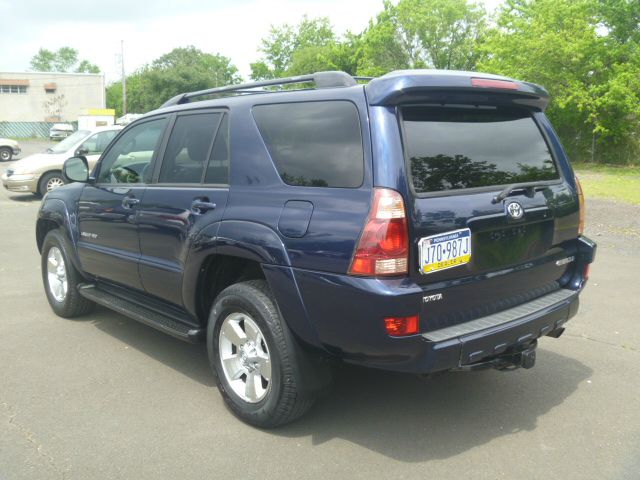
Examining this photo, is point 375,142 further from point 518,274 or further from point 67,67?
point 67,67

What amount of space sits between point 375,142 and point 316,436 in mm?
1673

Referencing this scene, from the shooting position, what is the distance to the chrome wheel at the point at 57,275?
566cm

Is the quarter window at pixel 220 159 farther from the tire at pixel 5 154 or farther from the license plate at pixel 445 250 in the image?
the tire at pixel 5 154

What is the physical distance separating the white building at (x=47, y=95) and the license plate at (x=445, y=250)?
7366 cm

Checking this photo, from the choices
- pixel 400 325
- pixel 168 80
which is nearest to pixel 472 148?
pixel 400 325

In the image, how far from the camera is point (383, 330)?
2988 millimetres

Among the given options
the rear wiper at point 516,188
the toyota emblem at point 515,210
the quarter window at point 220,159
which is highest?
the quarter window at point 220,159

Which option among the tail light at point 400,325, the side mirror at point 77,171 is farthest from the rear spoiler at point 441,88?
the side mirror at point 77,171

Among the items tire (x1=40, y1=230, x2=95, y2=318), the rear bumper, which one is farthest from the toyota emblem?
tire (x1=40, y1=230, x2=95, y2=318)

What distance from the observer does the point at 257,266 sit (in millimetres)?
3717

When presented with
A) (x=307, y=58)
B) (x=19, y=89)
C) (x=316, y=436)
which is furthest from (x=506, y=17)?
(x=19, y=89)

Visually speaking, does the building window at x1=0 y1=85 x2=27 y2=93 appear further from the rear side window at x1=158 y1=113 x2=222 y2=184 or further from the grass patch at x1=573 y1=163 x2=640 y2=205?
the rear side window at x1=158 y1=113 x2=222 y2=184

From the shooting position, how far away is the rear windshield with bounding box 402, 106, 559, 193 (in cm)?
322

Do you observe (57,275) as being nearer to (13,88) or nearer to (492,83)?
(492,83)
